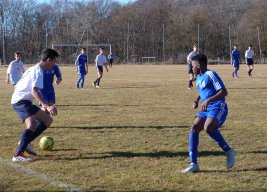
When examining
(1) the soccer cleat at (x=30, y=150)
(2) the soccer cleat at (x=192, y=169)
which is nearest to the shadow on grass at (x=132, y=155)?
(1) the soccer cleat at (x=30, y=150)

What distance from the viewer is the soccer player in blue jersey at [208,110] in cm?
596

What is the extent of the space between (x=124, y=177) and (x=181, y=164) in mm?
1038

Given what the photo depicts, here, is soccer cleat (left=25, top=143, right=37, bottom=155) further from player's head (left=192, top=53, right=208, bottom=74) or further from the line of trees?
the line of trees

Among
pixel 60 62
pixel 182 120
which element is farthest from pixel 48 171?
pixel 60 62

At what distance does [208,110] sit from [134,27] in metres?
68.8

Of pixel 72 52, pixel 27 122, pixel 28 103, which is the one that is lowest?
pixel 27 122

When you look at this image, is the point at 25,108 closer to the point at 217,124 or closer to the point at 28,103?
the point at 28,103

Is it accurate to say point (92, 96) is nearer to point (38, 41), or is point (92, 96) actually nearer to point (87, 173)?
point (87, 173)

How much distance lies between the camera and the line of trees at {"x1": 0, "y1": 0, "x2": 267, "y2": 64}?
224ft

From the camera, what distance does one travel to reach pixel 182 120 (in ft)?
34.6

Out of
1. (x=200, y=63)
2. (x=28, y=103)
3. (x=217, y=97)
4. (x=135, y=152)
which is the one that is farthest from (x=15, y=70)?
(x=217, y=97)

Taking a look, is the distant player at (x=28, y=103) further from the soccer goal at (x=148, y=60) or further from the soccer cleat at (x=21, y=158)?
the soccer goal at (x=148, y=60)

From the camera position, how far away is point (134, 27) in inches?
2911

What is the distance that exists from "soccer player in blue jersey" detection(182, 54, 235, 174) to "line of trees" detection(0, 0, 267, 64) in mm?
59203
